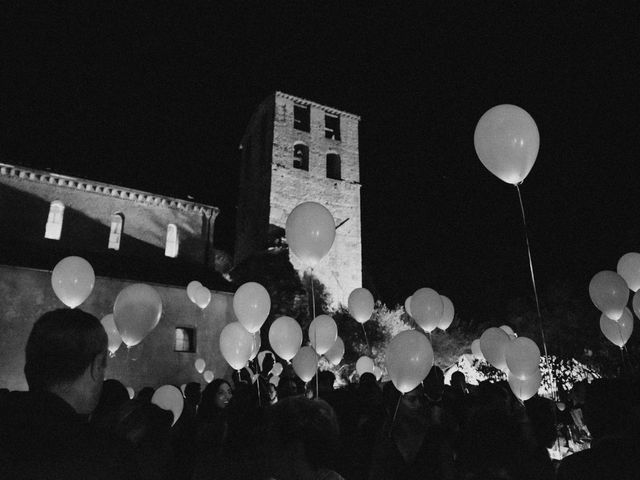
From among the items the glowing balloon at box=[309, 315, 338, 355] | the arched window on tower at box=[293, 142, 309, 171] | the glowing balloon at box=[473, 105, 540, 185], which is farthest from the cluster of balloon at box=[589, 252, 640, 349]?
the arched window on tower at box=[293, 142, 309, 171]

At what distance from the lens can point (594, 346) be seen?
2878 cm

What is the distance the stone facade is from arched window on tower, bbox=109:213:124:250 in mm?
9441

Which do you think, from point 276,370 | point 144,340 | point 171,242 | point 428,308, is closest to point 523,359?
point 428,308

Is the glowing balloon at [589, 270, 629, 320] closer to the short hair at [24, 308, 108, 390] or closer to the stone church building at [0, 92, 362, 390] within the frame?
the short hair at [24, 308, 108, 390]

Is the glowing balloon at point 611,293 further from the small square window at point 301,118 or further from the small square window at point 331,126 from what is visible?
the small square window at point 331,126

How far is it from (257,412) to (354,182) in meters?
28.8

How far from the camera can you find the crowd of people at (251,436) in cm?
156

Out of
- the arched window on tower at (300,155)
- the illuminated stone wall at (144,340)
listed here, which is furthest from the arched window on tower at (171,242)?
the arched window on tower at (300,155)

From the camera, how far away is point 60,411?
5.35 feet

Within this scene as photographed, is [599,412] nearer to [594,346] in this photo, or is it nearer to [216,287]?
[216,287]

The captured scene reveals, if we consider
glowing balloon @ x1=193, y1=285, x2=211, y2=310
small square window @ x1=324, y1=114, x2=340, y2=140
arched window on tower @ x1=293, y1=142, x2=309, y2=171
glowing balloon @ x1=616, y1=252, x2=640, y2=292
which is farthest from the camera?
small square window @ x1=324, y1=114, x2=340, y2=140

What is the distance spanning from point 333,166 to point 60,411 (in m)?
31.5

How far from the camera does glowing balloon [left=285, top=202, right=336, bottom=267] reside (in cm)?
639

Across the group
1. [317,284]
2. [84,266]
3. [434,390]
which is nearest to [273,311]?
[317,284]
